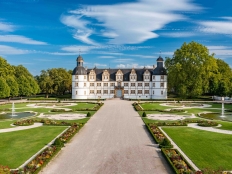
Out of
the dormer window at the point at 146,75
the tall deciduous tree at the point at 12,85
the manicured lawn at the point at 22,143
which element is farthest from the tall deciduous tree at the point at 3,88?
the dormer window at the point at 146,75

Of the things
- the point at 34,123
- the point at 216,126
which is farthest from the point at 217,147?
the point at 34,123

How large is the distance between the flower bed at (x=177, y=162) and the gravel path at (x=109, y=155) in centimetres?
41

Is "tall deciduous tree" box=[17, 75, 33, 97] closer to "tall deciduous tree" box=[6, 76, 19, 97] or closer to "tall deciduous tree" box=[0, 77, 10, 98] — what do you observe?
"tall deciduous tree" box=[6, 76, 19, 97]

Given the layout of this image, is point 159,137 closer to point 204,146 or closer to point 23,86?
point 204,146

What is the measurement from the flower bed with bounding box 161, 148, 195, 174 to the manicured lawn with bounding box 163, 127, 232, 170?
0.86m

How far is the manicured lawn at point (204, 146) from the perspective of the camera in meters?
15.8

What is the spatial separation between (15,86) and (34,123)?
40038mm

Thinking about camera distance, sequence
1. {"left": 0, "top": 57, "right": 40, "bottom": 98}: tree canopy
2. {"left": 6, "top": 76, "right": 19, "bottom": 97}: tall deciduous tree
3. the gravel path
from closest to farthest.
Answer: the gravel path < {"left": 0, "top": 57, "right": 40, "bottom": 98}: tree canopy < {"left": 6, "top": 76, "right": 19, "bottom": 97}: tall deciduous tree

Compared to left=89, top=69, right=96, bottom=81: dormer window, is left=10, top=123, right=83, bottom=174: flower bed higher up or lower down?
lower down

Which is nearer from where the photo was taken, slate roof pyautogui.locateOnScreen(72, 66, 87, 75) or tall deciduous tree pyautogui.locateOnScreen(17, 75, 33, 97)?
tall deciduous tree pyautogui.locateOnScreen(17, 75, 33, 97)

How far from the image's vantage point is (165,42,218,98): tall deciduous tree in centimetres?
6275

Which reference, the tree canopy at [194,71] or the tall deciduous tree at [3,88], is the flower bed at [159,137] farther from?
the tall deciduous tree at [3,88]

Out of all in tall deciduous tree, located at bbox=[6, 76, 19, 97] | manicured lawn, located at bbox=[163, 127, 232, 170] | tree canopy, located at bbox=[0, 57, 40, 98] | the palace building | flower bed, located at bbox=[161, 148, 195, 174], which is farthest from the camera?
the palace building

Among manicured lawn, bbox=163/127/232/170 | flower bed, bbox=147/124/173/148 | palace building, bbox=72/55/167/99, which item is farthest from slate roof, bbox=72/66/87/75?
manicured lawn, bbox=163/127/232/170
